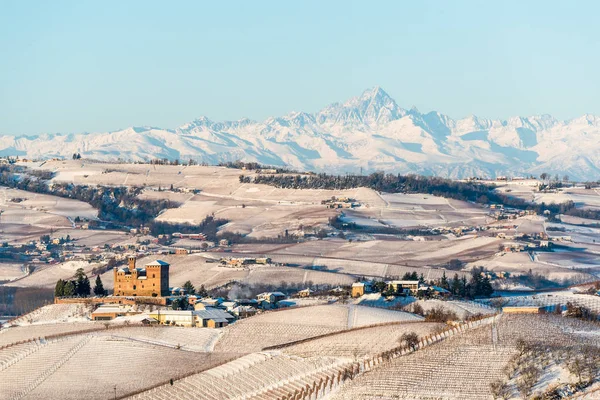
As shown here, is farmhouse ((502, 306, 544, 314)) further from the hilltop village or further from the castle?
the castle

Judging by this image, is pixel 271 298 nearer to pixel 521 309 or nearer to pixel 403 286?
pixel 403 286

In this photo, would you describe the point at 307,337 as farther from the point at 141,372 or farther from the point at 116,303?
the point at 116,303

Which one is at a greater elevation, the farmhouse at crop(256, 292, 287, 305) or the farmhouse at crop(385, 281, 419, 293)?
the farmhouse at crop(385, 281, 419, 293)

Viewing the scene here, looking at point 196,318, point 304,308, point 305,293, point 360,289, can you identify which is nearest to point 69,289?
point 305,293

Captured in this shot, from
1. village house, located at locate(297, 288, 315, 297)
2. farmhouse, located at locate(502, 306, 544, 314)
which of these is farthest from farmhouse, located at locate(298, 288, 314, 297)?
farmhouse, located at locate(502, 306, 544, 314)

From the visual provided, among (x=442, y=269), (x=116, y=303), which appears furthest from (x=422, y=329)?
(x=442, y=269)

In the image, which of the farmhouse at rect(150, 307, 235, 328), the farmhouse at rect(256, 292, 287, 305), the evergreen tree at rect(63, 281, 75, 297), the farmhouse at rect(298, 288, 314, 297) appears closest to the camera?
the farmhouse at rect(150, 307, 235, 328)

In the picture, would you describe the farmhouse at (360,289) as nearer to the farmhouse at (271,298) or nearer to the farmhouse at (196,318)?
the farmhouse at (271,298)
